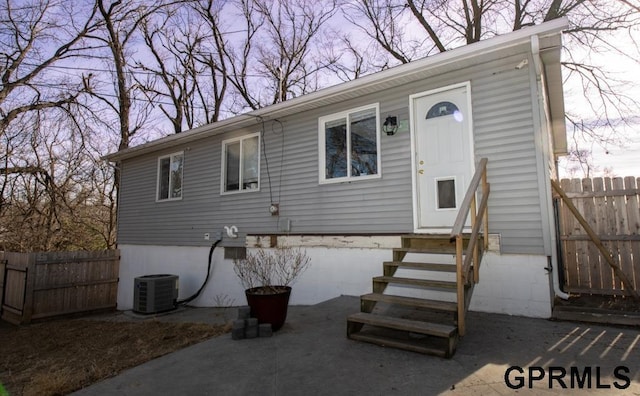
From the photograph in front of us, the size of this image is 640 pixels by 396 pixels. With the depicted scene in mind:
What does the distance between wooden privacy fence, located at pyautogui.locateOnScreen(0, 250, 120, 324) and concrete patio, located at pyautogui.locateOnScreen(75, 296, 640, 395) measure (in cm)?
625

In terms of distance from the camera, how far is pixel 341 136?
6.05 m

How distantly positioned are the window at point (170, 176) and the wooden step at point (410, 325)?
6567 mm

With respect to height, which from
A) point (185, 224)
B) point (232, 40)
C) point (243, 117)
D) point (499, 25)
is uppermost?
point (232, 40)

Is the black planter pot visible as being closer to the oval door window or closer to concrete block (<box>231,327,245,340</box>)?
concrete block (<box>231,327,245,340</box>)

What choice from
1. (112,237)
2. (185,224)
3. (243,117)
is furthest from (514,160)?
(112,237)

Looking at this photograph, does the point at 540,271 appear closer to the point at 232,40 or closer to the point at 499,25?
the point at 499,25

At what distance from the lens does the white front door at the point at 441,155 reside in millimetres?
4814

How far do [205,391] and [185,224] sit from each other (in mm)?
6384

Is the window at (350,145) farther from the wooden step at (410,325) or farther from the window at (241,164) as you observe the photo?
the wooden step at (410,325)

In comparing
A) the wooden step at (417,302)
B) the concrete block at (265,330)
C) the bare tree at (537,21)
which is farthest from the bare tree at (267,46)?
the wooden step at (417,302)

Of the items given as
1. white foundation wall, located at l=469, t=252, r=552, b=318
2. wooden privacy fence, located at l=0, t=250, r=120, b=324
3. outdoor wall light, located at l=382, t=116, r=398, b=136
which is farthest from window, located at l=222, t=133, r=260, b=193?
white foundation wall, located at l=469, t=252, r=552, b=318

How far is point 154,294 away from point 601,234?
25.5 feet

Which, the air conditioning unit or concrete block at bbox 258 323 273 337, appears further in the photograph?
the air conditioning unit

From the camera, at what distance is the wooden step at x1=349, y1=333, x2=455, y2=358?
288 cm
